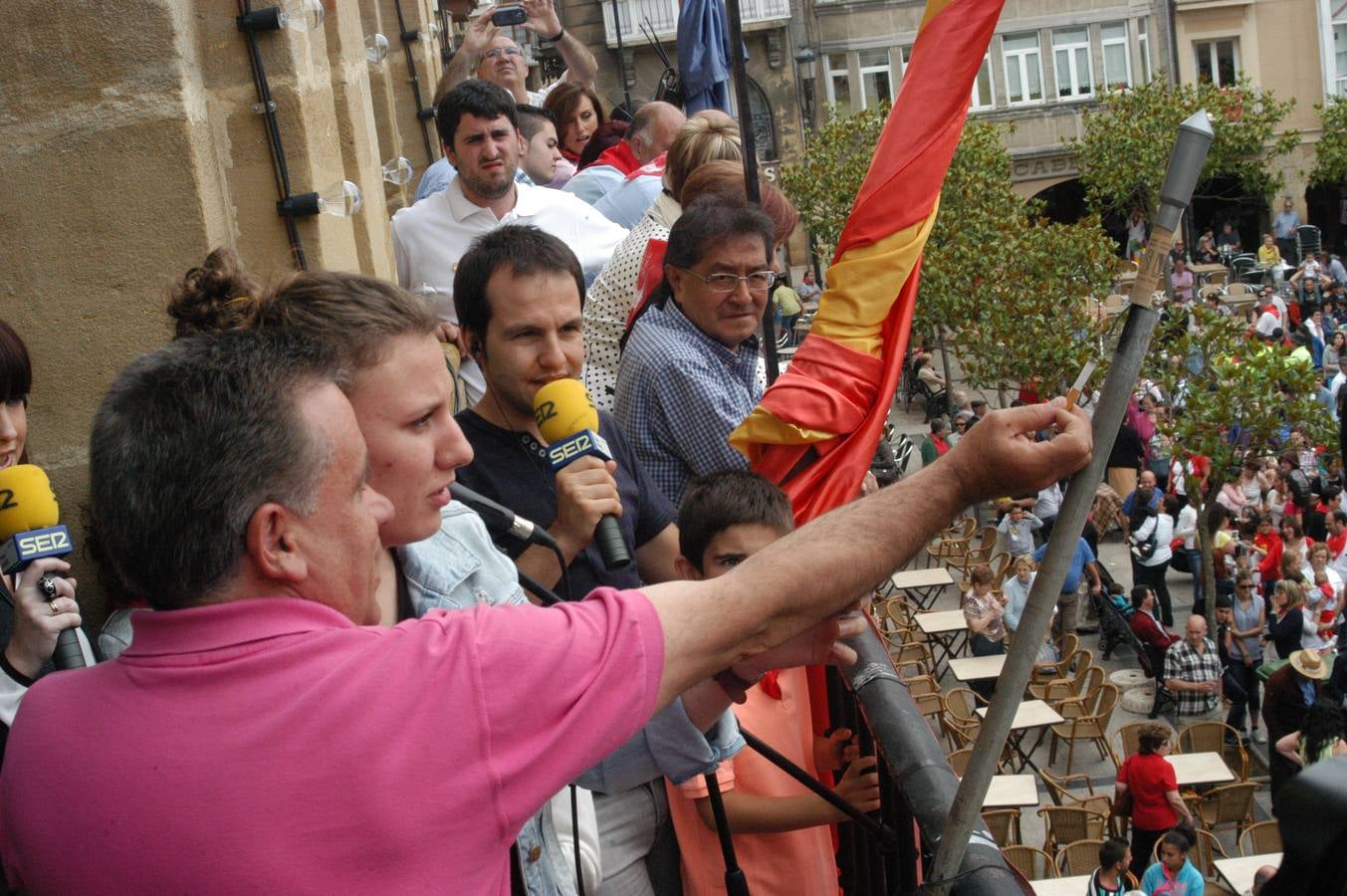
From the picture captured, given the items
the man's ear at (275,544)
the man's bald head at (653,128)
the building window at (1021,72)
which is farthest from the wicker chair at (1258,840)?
the building window at (1021,72)

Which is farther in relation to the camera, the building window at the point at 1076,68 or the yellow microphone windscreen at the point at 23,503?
the building window at the point at 1076,68

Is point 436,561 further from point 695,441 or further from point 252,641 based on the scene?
point 695,441

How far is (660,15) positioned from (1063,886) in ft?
106

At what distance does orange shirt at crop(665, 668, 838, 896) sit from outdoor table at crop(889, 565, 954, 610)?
14.8 m

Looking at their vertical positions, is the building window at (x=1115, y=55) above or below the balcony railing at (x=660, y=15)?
below

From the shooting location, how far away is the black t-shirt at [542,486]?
3195 millimetres

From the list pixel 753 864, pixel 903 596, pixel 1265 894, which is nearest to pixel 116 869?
pixel 1265 894

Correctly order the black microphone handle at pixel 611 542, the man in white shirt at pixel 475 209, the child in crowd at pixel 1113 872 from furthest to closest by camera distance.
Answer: the child in crowd at pixel 1113 872
the man in white shirt at pixel 475 209
the black microphone handle at pixel 611 542

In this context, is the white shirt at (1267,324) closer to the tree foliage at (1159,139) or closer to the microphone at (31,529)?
the tree foliage at (1159,139)

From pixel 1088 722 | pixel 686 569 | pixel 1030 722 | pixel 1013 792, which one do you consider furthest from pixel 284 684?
pixel 1088 722

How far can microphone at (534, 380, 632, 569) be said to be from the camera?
2.79 metres

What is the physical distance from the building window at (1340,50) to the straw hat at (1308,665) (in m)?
30.5

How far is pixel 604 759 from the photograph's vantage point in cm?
254

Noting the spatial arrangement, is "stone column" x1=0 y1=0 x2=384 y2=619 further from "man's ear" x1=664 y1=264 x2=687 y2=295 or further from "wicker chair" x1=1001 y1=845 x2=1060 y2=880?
"wicker chair" x1=1001 y1=845 x2=1060 y2=880
